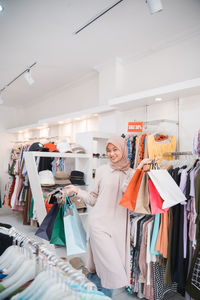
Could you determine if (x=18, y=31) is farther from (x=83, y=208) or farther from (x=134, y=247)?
(x=134, y=247)

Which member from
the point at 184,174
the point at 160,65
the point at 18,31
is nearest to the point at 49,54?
the point at 18,31

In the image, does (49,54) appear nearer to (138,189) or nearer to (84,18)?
(84,18)

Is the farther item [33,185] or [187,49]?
[187,49]

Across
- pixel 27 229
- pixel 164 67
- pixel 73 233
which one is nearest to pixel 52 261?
pixel 73 233

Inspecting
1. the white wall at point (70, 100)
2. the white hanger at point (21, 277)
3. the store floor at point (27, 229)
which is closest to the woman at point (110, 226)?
the store floor at point (27, 229)

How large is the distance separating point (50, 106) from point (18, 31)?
140 inches

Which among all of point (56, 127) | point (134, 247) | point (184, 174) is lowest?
point (134, 247)

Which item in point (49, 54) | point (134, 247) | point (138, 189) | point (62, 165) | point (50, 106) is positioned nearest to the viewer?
point (138, 189)

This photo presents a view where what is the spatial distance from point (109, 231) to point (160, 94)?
85.7 inches

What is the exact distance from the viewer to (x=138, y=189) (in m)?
1.88

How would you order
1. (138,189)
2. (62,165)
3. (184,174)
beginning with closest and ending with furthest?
(138,189) → (184,174) → (62,165)

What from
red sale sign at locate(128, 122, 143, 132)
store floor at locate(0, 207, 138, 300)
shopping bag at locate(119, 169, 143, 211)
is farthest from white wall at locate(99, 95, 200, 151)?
store floor at locate(0, 207, 138, 300)

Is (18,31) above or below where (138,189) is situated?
above

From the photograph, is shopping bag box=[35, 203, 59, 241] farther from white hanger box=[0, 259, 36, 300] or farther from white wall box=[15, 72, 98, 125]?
white wall box=[15, 72, 98, 125]
